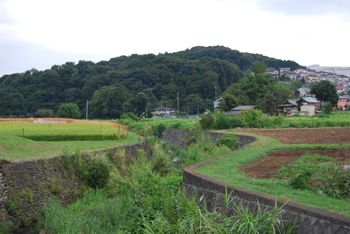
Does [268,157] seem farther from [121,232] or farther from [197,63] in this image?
[197,63]

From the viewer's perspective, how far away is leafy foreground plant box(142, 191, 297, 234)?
443 cm

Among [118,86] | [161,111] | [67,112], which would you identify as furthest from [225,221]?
[118,86]

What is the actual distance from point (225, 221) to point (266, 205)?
770mm

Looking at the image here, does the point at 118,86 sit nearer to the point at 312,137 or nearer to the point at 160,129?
the point at 160,129

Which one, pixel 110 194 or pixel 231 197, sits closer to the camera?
pixel 231 197

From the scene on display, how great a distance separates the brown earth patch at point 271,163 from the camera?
7361mm

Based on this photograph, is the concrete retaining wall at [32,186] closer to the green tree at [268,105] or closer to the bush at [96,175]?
the bush at [96,175]

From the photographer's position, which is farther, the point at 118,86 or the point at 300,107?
the point at 118,86

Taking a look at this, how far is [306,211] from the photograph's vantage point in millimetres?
4305

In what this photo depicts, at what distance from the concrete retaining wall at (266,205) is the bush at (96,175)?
20.0ft

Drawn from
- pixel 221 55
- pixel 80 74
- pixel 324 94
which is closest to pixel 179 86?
pixel 80 74

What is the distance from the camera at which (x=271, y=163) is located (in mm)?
8656

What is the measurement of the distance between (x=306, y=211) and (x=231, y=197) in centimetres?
156

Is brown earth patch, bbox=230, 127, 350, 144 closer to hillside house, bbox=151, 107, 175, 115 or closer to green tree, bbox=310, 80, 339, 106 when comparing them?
green tree, bbox=310, 80, 339, 106
